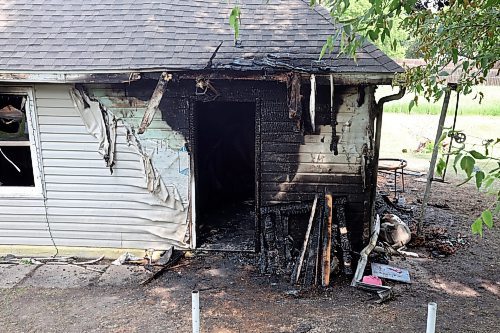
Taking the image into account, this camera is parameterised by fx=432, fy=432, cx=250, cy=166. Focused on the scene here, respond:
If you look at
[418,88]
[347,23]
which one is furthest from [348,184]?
[347,23]

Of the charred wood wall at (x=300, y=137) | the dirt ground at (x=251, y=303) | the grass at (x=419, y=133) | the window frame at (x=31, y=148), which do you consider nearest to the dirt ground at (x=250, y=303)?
the dirt ground at (x=251, y=303)

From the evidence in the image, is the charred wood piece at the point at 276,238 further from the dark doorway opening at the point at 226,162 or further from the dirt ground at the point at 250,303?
the dark doorway opening at the point at 226,162

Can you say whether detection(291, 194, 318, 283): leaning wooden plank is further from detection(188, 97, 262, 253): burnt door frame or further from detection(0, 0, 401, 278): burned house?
detection(188, 97, 262, 253): burnt door frame

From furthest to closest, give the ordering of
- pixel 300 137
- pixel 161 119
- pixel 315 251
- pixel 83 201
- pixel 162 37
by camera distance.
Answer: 1. pixel 83 201
2. pixel 162 37
3. pixel 161 119
4. pixel 300 137
5. pixel 315 251

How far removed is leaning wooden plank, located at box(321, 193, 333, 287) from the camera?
5746 mm

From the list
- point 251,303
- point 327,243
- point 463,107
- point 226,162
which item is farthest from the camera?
point 463,107

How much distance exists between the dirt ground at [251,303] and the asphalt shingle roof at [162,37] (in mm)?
2871

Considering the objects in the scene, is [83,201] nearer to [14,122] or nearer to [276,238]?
[14,122]

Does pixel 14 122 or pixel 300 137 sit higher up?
pixel 14 122

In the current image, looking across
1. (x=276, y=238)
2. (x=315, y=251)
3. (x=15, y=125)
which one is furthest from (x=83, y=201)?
(x=315, y=251)

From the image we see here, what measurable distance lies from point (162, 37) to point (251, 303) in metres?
4.13

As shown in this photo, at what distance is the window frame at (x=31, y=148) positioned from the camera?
6465 mm

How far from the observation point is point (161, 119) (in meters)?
6.48

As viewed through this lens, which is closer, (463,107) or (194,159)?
(194,159)
